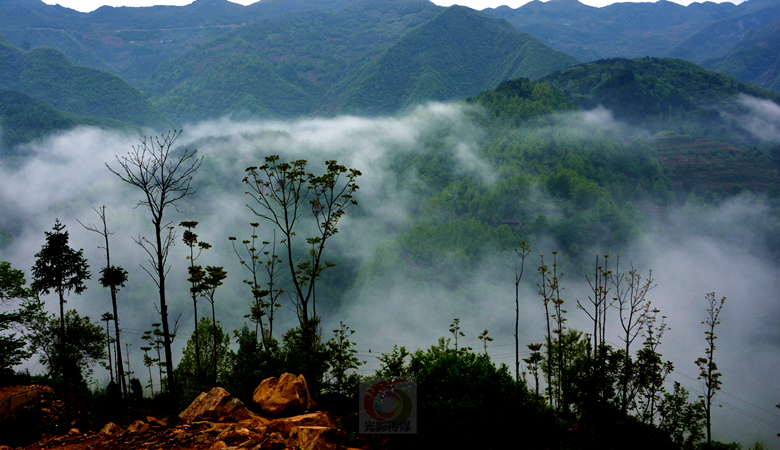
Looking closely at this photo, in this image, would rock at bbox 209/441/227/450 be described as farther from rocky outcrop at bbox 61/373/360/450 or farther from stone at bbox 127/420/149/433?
stone at bbox 127/420/149/433

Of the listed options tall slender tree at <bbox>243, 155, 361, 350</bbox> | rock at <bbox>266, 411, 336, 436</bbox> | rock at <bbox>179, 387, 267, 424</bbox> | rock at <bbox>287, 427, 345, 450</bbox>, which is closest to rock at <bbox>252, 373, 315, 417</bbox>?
rock at <bbox>179, 387, 267, 424</bbox>

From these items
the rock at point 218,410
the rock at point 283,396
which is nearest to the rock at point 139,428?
the rock at point 218,410

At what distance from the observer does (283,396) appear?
1628 centimetres

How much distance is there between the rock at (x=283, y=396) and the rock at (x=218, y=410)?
2.42 feet

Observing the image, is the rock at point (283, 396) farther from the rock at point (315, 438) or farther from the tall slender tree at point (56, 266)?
the tall slender tree at point (56, 266)

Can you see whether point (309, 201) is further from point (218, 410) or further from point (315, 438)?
point (315, 438)

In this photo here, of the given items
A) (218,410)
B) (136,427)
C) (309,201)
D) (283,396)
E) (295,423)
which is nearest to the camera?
(136,427)

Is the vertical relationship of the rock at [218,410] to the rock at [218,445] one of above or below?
above

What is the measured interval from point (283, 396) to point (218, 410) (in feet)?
7.59

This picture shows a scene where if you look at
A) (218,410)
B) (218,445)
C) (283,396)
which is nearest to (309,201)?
(283,396)

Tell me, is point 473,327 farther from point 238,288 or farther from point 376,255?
point 238,288

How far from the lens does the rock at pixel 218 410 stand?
1489 cm

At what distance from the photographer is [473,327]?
13550 cm

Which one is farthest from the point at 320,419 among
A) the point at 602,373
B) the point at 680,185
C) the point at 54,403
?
the point at 680,185
